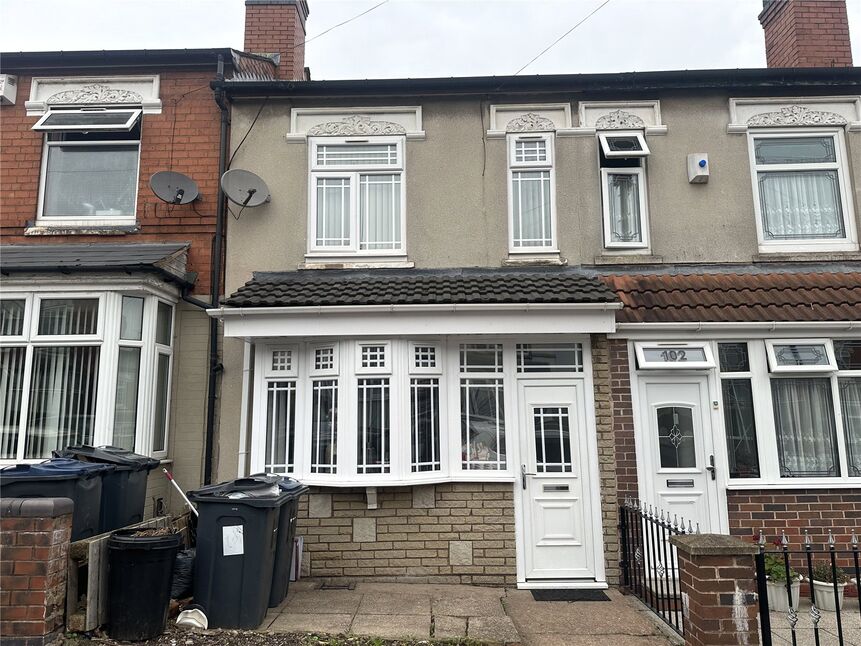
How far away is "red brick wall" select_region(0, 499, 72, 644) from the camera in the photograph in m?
4.14

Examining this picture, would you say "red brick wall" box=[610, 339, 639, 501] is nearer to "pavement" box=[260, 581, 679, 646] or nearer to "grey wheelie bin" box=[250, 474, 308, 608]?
"pavement" box=[260, 581, 679, 646]

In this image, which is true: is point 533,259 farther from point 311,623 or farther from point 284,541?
point 311,623

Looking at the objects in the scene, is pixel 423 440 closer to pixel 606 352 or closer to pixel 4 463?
pixel 606 352

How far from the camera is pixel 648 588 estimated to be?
588 centimetres

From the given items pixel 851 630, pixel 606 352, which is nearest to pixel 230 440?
pixel 606 352

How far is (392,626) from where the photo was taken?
4.96 meters

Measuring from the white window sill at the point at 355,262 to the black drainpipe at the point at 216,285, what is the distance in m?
1.07

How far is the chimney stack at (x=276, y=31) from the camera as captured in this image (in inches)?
342

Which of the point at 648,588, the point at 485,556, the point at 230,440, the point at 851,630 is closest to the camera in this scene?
the point at 851,630

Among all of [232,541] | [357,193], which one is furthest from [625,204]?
[232,541]

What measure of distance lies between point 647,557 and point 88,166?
832 cm

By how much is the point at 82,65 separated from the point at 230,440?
5426mm

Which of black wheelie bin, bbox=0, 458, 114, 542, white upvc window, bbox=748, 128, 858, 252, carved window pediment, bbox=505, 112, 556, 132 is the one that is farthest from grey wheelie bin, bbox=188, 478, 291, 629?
white upvc window, bbox=748, 128, 858, 252

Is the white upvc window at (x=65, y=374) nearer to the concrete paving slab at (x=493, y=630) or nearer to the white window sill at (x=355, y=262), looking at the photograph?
the white window sill at (x=355, y=262)
